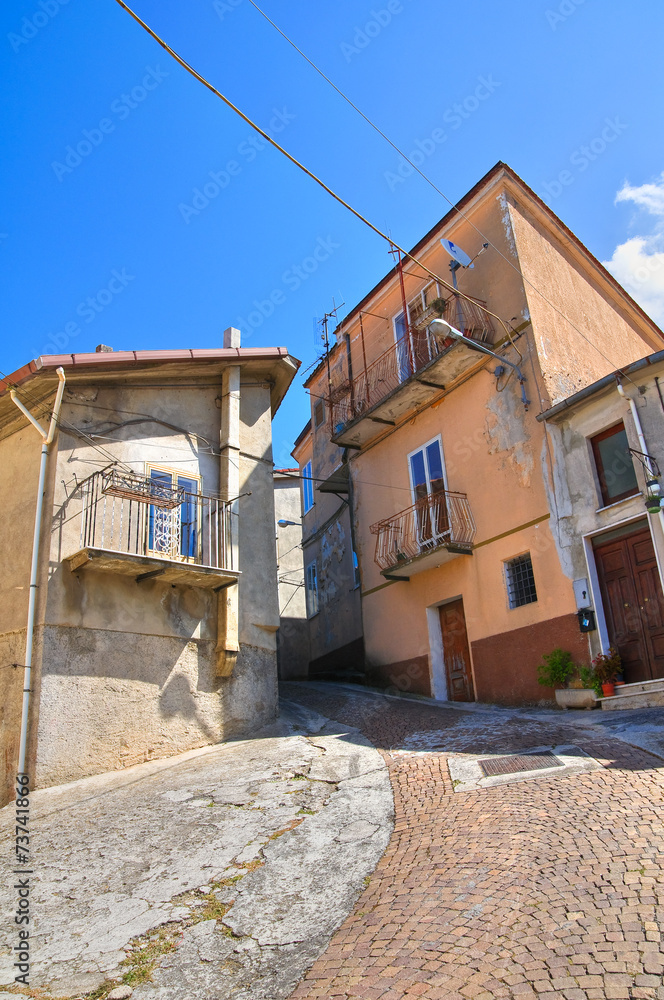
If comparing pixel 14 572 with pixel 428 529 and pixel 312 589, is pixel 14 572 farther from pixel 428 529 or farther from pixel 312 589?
pixel 312 589

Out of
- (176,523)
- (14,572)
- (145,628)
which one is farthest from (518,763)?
(14,572)

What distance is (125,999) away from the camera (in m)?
5.42

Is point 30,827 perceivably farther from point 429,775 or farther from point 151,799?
point 429,775

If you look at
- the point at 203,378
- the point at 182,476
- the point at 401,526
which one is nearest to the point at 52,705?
the point at 182,476

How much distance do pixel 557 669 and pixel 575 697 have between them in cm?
59

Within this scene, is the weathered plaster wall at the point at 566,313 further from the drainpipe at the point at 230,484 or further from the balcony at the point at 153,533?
the balcony at the point at 153,533

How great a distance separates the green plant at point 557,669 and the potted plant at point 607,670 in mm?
562

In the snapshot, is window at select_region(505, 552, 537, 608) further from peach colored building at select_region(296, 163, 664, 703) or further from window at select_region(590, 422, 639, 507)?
window at select_region(590, 422, 639, 507)

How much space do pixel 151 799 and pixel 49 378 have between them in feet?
22.9

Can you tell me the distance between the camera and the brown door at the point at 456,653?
15.8 metres

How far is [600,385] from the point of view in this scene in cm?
1327

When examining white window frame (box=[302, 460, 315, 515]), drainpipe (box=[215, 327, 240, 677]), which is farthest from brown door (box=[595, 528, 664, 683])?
white window frame (box=[302, 460, 315, 515])

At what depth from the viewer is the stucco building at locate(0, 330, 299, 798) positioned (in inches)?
437

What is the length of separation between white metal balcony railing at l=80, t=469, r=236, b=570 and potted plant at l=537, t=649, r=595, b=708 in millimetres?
5953
